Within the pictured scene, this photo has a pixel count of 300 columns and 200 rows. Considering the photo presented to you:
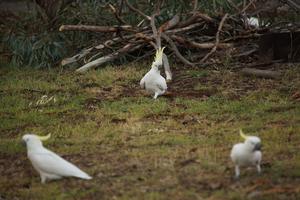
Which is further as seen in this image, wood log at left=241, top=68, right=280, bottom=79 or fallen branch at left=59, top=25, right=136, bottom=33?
fallen branch at left=59, top=25, right=136, bottom=33

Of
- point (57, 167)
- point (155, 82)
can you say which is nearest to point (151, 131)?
point (155, 82)

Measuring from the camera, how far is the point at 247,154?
16.1 ft

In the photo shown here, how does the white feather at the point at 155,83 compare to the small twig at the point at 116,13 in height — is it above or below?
below

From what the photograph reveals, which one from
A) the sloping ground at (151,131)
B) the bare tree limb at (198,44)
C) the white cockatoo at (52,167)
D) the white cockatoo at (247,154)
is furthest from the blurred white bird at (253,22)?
the white cockatoo at (52,167)

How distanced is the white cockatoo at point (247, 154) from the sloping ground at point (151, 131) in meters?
0.11

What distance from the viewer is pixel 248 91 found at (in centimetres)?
810

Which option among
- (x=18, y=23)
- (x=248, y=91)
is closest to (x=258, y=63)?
(x=248, y=91)

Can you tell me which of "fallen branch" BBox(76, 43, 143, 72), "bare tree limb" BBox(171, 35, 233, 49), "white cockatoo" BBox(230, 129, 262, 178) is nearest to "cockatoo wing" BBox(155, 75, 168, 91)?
"bare tree limb" BBox(171, 35, 233, 49)

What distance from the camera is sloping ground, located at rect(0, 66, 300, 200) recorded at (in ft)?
16.4

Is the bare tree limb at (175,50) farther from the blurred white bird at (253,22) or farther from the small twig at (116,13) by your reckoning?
the blurred white bird at (253,22)

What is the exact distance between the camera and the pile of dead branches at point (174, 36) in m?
9.73

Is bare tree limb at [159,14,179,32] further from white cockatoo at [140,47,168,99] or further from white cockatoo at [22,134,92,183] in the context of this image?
white cockatoo at [22,134,92,183]

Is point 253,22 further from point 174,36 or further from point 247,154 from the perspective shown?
point 247,154

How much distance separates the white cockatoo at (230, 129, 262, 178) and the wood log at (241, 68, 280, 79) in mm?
3702
